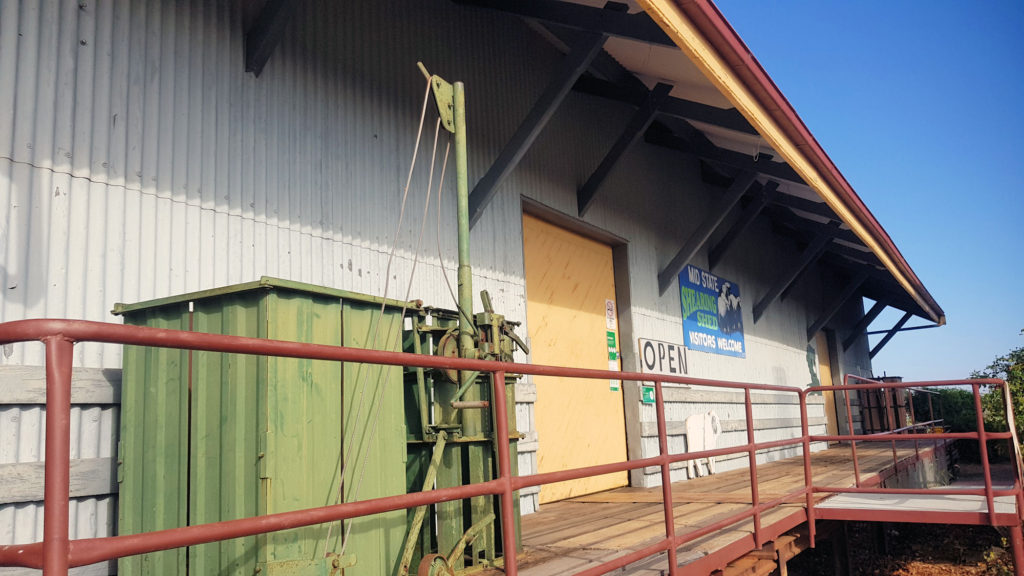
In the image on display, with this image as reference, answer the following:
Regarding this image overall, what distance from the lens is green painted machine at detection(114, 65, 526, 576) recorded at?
298cm

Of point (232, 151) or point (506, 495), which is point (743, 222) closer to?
point (232, 151)

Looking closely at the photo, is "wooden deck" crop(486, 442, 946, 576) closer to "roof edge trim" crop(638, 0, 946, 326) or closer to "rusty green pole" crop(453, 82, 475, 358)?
"rusty green pole" crop(453, 82, 475, 358)

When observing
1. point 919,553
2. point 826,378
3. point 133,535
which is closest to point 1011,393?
point 919,553

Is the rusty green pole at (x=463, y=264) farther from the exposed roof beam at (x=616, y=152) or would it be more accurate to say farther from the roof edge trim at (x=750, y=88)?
the exposed roof beam at (x=616, y=152)

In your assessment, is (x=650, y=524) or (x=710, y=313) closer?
(x=650, y=524)

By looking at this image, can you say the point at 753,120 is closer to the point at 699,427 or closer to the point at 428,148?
the point at 428,148

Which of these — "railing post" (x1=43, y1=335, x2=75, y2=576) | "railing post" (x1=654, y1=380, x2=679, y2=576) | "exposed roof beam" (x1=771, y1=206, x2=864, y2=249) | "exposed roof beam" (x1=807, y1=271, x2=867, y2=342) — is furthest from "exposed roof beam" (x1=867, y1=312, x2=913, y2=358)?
"railing post" (x1=43, y1=335, x2=75, y2=576)

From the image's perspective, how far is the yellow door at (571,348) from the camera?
24.8 ft

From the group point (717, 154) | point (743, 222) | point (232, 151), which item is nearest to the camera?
point (232, 151)

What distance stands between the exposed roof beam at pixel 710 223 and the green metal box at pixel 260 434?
22.5 feet

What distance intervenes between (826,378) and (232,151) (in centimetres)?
1639

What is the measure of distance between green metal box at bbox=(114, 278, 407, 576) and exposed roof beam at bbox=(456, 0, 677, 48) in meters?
3.48

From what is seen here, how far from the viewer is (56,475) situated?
1.52 m

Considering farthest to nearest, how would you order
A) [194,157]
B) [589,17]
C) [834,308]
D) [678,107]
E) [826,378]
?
[826,378], [834,308], [678,107], [589,17], [194,157]
